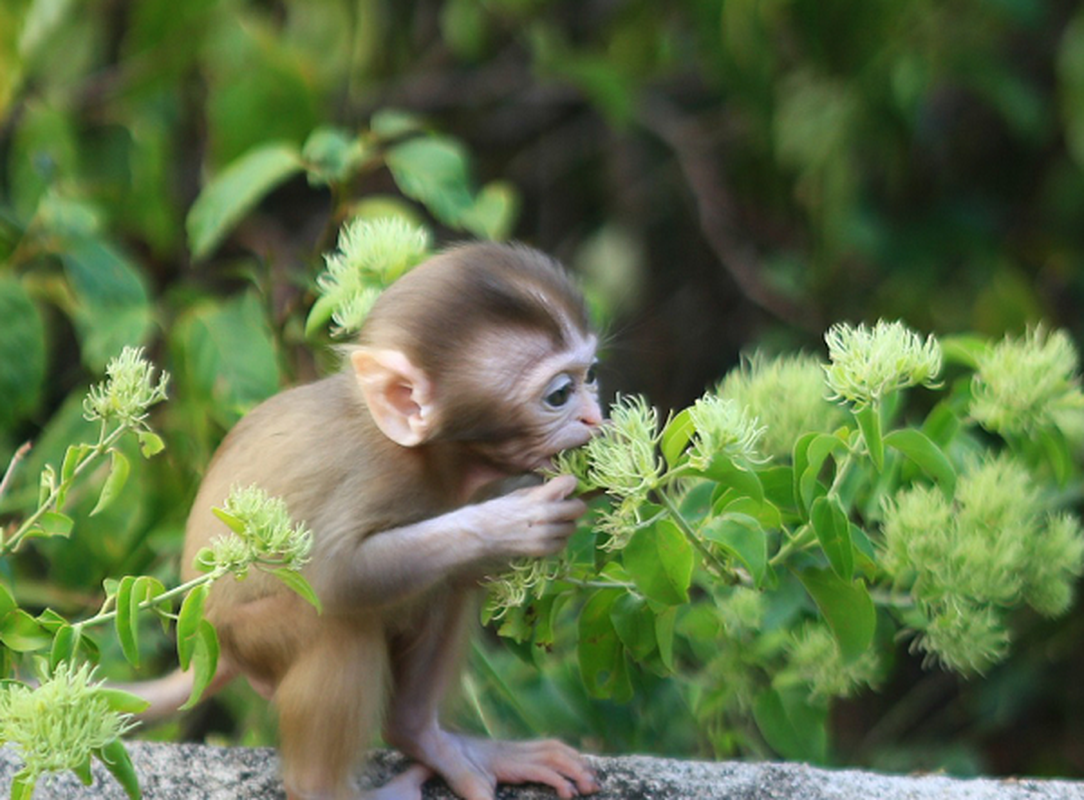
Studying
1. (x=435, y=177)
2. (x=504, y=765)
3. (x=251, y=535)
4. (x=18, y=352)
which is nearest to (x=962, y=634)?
(x=504, y=765)

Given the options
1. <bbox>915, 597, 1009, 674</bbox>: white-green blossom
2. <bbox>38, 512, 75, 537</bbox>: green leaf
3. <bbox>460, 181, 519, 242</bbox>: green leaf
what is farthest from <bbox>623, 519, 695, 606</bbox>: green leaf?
<bbox>460, 181, 519, 242</bbox>: green leaf

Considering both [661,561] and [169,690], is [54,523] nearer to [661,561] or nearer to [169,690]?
[169,690]

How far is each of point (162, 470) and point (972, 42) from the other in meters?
3.19

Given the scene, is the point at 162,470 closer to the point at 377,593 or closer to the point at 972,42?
the point at 377,593

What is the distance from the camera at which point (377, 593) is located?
7.42ft

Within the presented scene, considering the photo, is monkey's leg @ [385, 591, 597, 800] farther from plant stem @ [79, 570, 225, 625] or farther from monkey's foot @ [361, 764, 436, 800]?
plant stem @ [79, 570, 225, 625]

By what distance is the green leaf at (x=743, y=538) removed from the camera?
2010 millimetres

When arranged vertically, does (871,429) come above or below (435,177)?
below

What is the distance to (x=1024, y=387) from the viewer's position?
7.84ft

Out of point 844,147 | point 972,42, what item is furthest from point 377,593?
point 972,42

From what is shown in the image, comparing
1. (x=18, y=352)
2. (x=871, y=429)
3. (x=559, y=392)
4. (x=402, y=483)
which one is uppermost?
(x=18, y=352)

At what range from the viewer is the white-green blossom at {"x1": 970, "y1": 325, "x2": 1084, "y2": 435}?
7.84 feet

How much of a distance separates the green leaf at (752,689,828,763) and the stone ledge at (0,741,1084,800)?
0.14 m

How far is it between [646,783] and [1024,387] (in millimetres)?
883
